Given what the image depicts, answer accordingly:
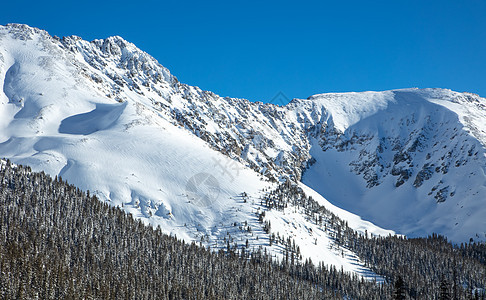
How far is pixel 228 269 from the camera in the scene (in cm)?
15838

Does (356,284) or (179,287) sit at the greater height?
(356,284)

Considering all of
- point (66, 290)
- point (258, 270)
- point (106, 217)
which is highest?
point (106, 217)

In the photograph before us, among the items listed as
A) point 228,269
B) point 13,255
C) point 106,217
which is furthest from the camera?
point 106,217

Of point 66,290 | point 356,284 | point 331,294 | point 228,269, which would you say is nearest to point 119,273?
point 66,290

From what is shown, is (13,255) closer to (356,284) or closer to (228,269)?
(228,269)

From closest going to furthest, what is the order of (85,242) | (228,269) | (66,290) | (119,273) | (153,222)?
(66,290), (119,273), (85,242), (228,269), (153,222)

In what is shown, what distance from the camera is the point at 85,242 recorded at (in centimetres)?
14488

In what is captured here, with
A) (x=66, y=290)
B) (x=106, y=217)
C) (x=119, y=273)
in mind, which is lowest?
(x=66, y=290)

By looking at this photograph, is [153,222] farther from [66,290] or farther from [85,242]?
[66,290]

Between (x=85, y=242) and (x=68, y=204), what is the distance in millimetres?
28654

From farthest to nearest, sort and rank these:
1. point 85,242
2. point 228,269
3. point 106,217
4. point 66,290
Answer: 1. point 106,217
2. point 228,269
3. point 85,242
4. point 66,290

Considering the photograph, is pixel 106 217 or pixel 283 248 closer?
pixel 106 217

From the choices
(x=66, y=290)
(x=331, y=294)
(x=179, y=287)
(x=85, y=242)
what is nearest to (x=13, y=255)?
(x=66, y=290)

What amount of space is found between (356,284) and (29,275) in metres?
132
